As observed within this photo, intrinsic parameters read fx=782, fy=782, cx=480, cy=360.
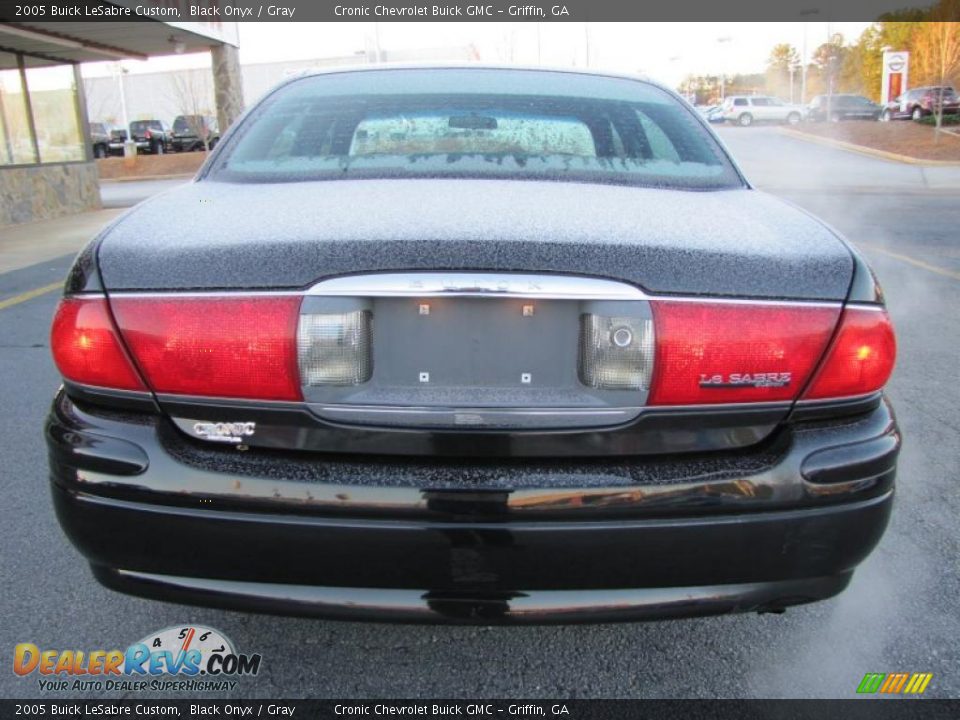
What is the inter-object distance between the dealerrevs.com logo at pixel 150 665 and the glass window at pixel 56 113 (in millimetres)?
13172

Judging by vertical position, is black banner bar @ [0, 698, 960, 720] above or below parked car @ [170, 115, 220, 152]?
below

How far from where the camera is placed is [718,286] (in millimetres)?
1486

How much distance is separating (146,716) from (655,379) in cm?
140

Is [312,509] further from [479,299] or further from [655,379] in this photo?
[655,379]

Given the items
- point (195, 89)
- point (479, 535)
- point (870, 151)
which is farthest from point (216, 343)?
point (195, 89)

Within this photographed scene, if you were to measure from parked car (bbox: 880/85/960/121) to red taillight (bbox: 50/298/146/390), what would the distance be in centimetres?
3781

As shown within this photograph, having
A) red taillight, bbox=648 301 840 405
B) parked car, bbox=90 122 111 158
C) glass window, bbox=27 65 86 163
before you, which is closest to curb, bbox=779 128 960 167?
glass window, bbox=27 65 86 163

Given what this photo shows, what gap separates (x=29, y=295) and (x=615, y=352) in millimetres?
6544

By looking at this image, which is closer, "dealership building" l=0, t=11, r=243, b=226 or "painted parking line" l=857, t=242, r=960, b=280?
"painted parking line" l=857, t=242, r=960, b=280

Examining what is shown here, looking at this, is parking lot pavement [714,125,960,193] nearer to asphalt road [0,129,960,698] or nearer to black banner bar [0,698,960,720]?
asphalt road [0,129,960,698]

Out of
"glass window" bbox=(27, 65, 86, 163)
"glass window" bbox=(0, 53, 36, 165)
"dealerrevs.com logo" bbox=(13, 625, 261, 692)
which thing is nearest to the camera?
"dealerrevs.com logo" bbox=(13, 625, 261, 692)

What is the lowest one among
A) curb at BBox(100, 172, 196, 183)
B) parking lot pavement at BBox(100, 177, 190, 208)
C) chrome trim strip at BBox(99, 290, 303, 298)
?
parking lot pavement at BBox(100, 177, 190, 208)

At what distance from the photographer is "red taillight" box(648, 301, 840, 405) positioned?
4.84ft

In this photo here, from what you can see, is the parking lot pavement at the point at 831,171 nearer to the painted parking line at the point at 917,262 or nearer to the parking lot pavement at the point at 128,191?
the painted parking line at the point at 917,262
